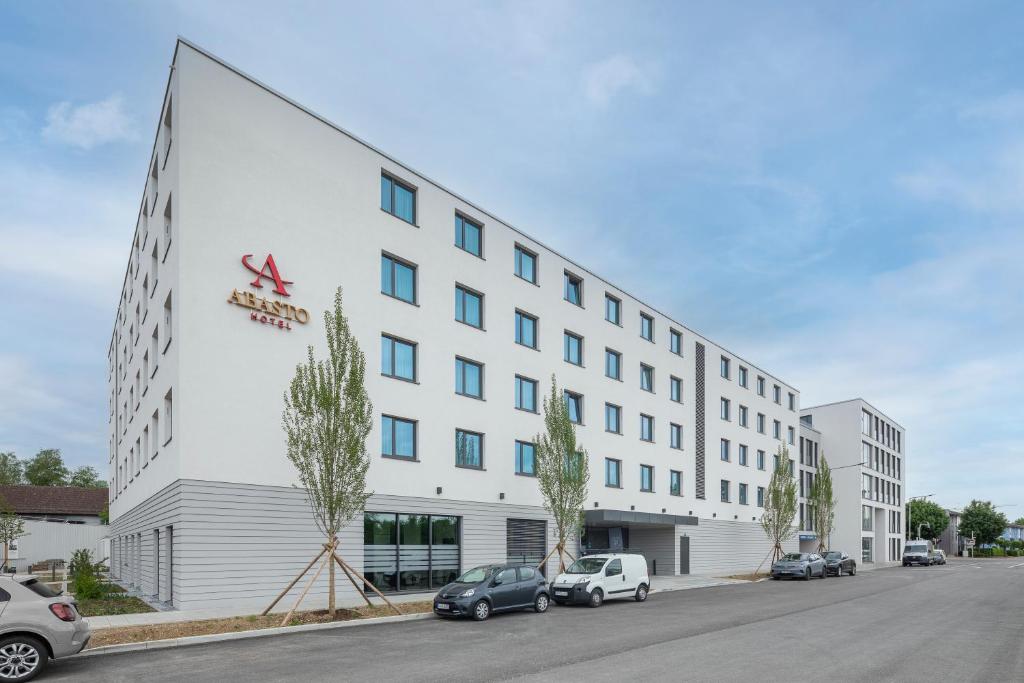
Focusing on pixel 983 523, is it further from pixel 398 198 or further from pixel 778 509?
pixel 398 198

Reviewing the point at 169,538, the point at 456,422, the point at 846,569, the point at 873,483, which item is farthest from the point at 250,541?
the point at 873,483

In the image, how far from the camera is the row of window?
5391 centimetres

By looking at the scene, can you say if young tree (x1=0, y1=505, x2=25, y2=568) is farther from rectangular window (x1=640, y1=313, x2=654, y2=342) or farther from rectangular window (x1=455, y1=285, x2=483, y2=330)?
rectangular window (x1=640, y1=313, x2=654, y2=342)

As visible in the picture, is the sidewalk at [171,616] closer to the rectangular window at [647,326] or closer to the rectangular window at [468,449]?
the rectangular window at [468,449]

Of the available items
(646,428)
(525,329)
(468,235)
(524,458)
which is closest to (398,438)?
(524,458)

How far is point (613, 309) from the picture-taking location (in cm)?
4147

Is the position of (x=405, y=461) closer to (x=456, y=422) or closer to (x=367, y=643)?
(x=456, y=422)

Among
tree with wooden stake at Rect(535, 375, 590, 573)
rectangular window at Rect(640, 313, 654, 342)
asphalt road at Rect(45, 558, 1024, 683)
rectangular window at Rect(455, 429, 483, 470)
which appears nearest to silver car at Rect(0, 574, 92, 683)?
asphalt road at Rect(45, 558, 1024, 683)

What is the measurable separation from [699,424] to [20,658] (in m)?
41.8

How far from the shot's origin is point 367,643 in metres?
16.0

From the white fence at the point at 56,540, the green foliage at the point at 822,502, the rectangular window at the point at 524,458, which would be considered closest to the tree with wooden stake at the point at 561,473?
the rectangular window at the point at 524,458

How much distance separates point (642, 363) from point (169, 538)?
27141 mm

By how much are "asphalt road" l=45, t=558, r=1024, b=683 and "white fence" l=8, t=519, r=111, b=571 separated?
41975mm

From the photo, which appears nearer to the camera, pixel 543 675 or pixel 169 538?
pixel 543 675
